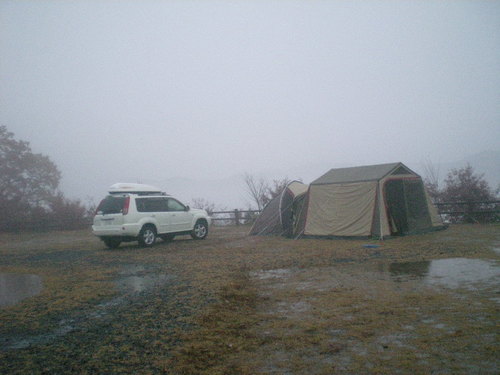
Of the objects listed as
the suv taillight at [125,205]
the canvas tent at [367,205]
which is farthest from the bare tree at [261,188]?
the suv taillight at [125,205]

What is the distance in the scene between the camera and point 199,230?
48.6 feet

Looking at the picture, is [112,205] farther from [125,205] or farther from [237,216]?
[237,216]

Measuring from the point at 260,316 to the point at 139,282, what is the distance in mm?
3209

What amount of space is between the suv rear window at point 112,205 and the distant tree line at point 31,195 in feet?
41.7

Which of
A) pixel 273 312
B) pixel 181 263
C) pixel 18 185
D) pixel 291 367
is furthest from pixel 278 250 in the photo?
pixel 18 185

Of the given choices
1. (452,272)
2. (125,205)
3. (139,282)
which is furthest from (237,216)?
(452,272)

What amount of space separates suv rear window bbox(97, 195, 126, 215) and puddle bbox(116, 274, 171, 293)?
4.99 metres

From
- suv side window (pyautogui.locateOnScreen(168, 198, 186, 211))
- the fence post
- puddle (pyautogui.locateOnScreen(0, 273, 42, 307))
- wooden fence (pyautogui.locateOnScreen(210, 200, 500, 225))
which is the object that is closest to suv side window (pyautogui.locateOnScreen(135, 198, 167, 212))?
suv side window (pyautogui.locateOnScreen(168, 198, 186, 211))

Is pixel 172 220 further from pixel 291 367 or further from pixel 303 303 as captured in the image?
pixel 291 367

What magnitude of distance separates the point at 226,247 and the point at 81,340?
25.9 feet

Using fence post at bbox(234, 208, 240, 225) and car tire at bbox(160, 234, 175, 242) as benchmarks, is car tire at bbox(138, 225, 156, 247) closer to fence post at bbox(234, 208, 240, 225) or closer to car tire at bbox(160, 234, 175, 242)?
car tire at bbox(160, 234, 175, 242)

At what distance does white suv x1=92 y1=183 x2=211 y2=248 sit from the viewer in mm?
11922

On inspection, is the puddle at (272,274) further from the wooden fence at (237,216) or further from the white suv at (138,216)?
the wooden fence at (237,216)

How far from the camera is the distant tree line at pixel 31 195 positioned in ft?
74.1
